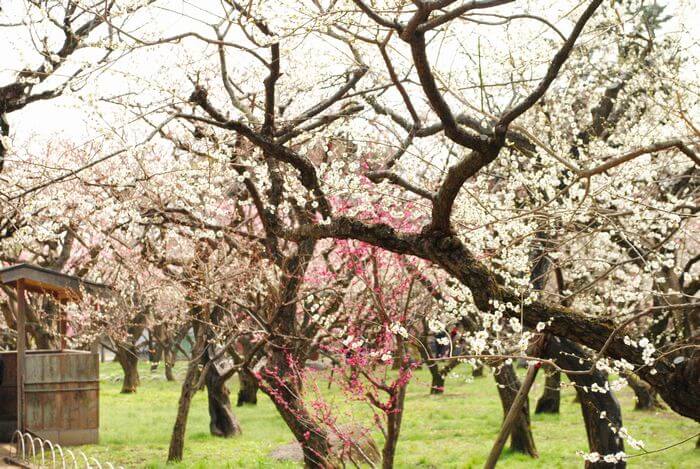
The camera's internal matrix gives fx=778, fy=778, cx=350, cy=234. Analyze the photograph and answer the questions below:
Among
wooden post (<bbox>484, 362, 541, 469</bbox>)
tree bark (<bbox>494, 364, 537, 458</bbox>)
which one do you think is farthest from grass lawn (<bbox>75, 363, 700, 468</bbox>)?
wooden post (<bbox>484, 362, 541, 469</bbox>)

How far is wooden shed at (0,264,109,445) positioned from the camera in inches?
440

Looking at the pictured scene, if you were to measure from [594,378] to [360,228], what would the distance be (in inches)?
117

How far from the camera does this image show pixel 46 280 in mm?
10797

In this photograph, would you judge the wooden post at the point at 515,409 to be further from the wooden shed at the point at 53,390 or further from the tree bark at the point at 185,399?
the wooden shed at the point at 53,390

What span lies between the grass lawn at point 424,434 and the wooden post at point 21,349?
4.64ft

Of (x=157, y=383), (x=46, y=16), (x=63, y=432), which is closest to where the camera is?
(x=46, y=16)

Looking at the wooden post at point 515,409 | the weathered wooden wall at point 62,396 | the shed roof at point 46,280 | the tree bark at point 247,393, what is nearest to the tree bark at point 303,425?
the wooden post at point 515,409

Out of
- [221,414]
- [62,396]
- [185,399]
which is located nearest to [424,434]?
[221,414]

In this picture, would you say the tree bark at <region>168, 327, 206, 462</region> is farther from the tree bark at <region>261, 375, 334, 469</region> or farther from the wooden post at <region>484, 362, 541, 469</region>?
the wooden post at <region>484, 362, 541, 469</region>

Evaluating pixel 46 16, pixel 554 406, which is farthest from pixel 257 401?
pixel 46 16

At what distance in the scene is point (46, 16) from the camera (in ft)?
25.9

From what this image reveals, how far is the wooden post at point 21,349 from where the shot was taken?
10.7m

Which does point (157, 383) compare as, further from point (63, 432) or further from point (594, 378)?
point (594, 378)

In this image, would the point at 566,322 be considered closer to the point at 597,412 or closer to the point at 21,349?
the point at 597,412
